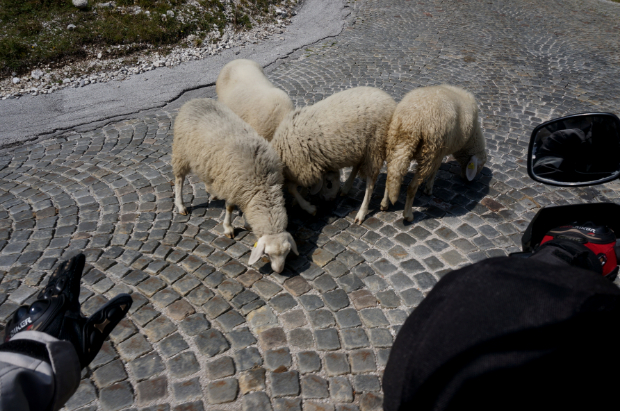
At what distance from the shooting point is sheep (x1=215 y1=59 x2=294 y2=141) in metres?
5.80

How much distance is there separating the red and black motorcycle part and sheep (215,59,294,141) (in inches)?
168

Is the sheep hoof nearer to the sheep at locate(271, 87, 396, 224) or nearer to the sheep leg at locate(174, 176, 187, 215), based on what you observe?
the sheep at locate(271, 87, 396, 224)

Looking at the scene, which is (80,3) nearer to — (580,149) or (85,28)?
(85,28)

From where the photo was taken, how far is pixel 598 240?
2.22 m

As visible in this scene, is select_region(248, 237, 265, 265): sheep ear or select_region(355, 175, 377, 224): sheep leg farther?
select_region(355, 175, 377, 224): sheep leg

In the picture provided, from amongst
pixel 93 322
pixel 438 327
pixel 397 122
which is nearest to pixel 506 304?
pixel 438 327

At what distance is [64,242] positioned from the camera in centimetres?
475

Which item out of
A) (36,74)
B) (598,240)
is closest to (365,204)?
(598,240)

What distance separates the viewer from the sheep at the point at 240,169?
459cm

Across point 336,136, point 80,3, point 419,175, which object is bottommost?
point 419,175

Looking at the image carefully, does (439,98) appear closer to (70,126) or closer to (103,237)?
(103,237)

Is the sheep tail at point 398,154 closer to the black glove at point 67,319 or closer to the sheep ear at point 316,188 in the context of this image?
the sheep ear at point 316,188

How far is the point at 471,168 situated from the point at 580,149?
3108mm

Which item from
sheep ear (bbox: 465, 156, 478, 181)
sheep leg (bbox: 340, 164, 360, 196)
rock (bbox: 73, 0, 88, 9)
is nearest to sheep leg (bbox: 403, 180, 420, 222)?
sheep leg (bbox: 340, 164, 360, 196)
